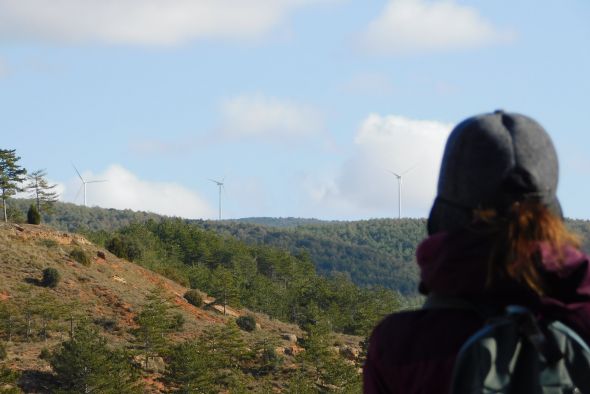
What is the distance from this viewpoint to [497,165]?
→ 2.85 m

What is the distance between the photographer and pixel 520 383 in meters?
2.60

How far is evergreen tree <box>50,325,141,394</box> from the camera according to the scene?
4744 cm

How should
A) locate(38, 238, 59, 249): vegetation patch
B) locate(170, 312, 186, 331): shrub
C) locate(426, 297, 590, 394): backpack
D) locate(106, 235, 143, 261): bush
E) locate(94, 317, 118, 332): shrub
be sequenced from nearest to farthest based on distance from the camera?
locate(426, 297, 590, 394): backpack < locate(94, 317, 118, 332): shrub < locate(170, 312, 186, 331): shrub < locate(38, 238, 59, 249): vegetation patch < locate(106, 235, 143, 261): bush

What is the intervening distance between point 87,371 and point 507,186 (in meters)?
46.9

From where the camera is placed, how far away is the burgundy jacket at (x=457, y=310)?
272 centimetres

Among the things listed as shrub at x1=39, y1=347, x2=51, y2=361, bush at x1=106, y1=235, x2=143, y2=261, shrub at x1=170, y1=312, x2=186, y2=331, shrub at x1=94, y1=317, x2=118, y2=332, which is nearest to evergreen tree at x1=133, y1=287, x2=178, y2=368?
shrub at x1=94, y1=317, x2=118, y2=332

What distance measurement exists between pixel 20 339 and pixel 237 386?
541 inches

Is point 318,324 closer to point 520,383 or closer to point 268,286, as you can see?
point 268,286

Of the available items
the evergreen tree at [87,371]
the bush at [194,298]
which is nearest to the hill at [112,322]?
the bush at [194,298]

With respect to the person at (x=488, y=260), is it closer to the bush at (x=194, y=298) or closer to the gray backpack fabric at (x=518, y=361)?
the gray backpack fabric at (x=518, y=361)

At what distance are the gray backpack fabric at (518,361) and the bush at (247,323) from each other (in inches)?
2867

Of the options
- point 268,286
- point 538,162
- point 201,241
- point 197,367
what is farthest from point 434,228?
point 201,241

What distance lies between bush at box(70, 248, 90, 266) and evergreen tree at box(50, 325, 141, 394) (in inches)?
970

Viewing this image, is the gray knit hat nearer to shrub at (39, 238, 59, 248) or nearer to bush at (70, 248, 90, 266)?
bush at (70, 248, 90, 266)
